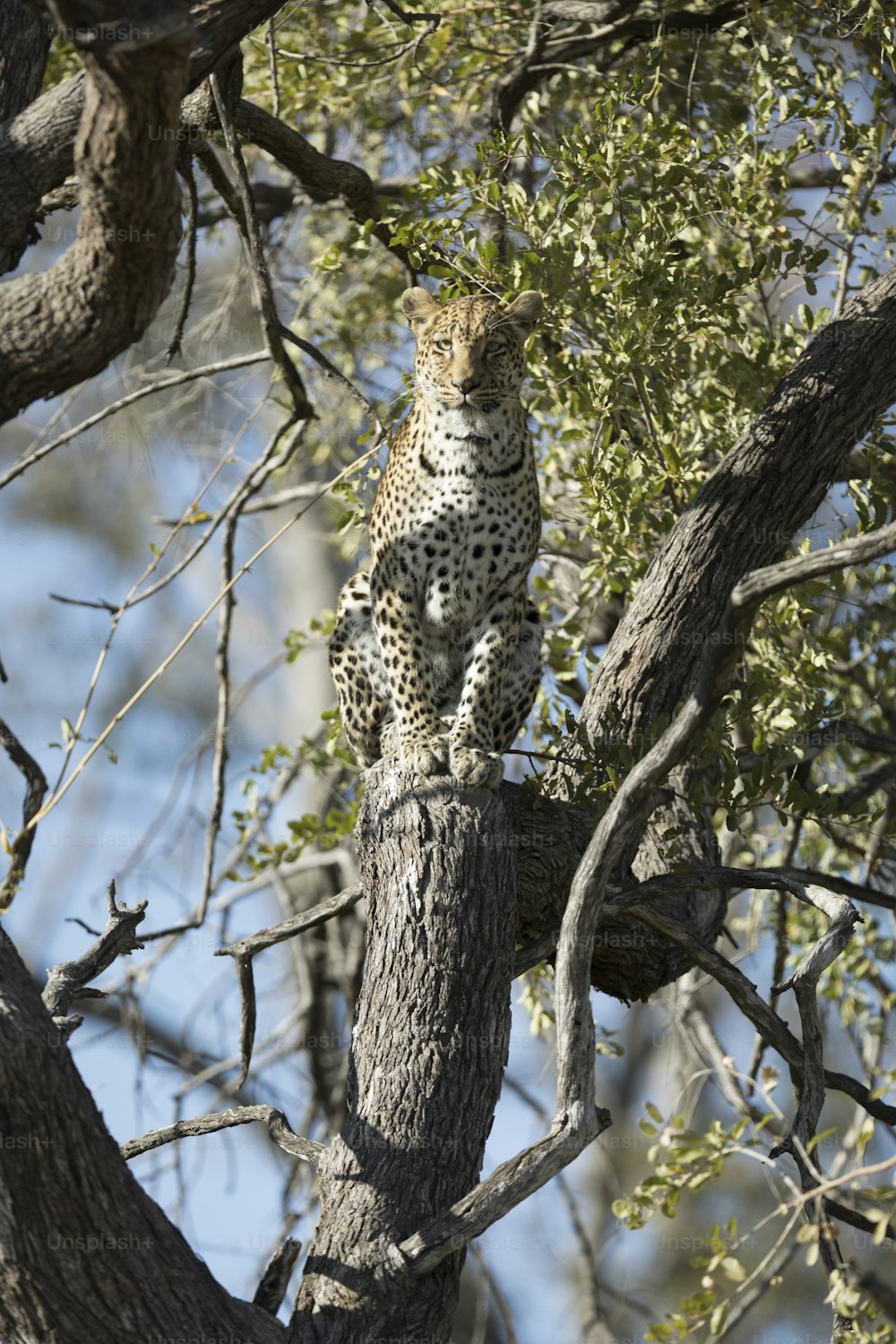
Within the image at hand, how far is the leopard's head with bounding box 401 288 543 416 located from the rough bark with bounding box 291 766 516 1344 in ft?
5.99

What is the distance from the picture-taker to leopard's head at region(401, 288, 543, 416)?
20.1 feet

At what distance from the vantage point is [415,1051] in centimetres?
450

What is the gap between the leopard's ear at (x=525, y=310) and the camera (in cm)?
603

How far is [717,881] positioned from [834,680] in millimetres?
2753

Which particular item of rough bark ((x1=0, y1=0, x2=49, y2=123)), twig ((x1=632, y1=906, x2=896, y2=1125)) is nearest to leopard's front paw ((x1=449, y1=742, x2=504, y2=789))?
twig ((x1=632, y1=906, x2=896, y2=1125))

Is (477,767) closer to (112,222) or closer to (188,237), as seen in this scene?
(188,237)

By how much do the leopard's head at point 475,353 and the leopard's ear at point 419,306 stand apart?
0.07ft

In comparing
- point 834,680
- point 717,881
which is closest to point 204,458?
point 834,680

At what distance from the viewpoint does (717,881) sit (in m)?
4.83

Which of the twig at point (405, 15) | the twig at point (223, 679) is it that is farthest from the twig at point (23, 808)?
the twig at point (405, 15)

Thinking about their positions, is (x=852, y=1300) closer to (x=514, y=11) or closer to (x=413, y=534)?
(x=413, y=534)

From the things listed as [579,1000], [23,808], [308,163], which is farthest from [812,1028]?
[308,163]

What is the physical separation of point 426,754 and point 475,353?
1581 mm

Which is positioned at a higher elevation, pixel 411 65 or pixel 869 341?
pixel 411 65
